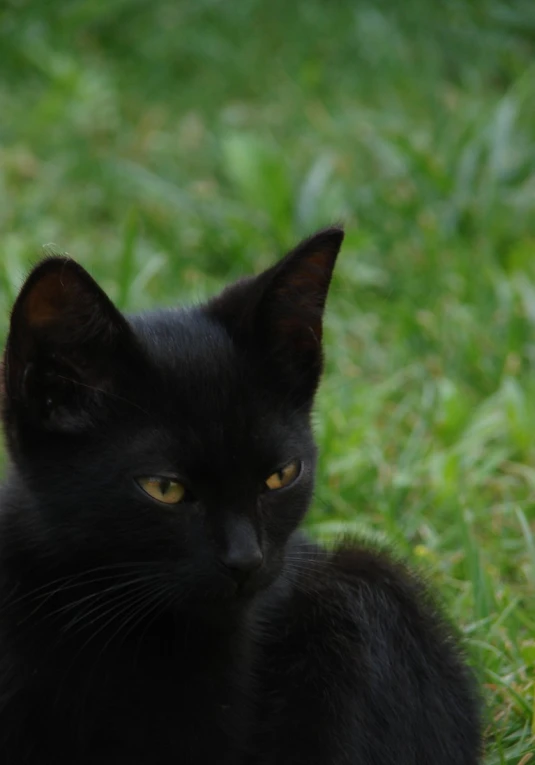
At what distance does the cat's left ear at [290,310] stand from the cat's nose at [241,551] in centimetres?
38

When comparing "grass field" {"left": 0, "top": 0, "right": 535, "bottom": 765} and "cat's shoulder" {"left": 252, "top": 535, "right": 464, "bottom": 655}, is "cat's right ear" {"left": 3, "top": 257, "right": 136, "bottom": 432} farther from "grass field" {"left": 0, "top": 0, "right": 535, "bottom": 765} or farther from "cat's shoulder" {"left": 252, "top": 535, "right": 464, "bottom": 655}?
"grass field" {"left": 0, "top": 0, "right": 535, "bottom": 765}

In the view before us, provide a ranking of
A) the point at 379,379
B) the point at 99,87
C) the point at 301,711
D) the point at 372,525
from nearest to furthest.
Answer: the point at 301,711 < the point at 372,525 < the point at 379,379 < the point at 99,87

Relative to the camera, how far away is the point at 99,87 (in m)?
6.50

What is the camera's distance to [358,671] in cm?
260

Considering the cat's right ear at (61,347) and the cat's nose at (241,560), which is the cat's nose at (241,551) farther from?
the cat's right ear at (61,347)

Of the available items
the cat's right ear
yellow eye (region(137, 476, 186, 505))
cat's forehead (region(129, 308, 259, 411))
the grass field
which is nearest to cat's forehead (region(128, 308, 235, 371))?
cat's forehead (region(129, 308, 259, 411))

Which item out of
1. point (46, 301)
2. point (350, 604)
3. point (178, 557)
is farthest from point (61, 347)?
point (350, 604)

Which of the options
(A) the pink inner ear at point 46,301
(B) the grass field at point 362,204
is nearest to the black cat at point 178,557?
(A) the pink inner ear at point 46,301

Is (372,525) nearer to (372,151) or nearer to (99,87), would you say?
(372,151)

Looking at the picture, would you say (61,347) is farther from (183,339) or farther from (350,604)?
(350,604)

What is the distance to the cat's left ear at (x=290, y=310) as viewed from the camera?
102 inches

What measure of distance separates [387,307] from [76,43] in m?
3.06

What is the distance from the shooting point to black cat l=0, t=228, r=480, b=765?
7.80 feet

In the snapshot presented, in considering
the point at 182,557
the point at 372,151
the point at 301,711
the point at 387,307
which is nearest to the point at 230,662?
the point at 301,711
